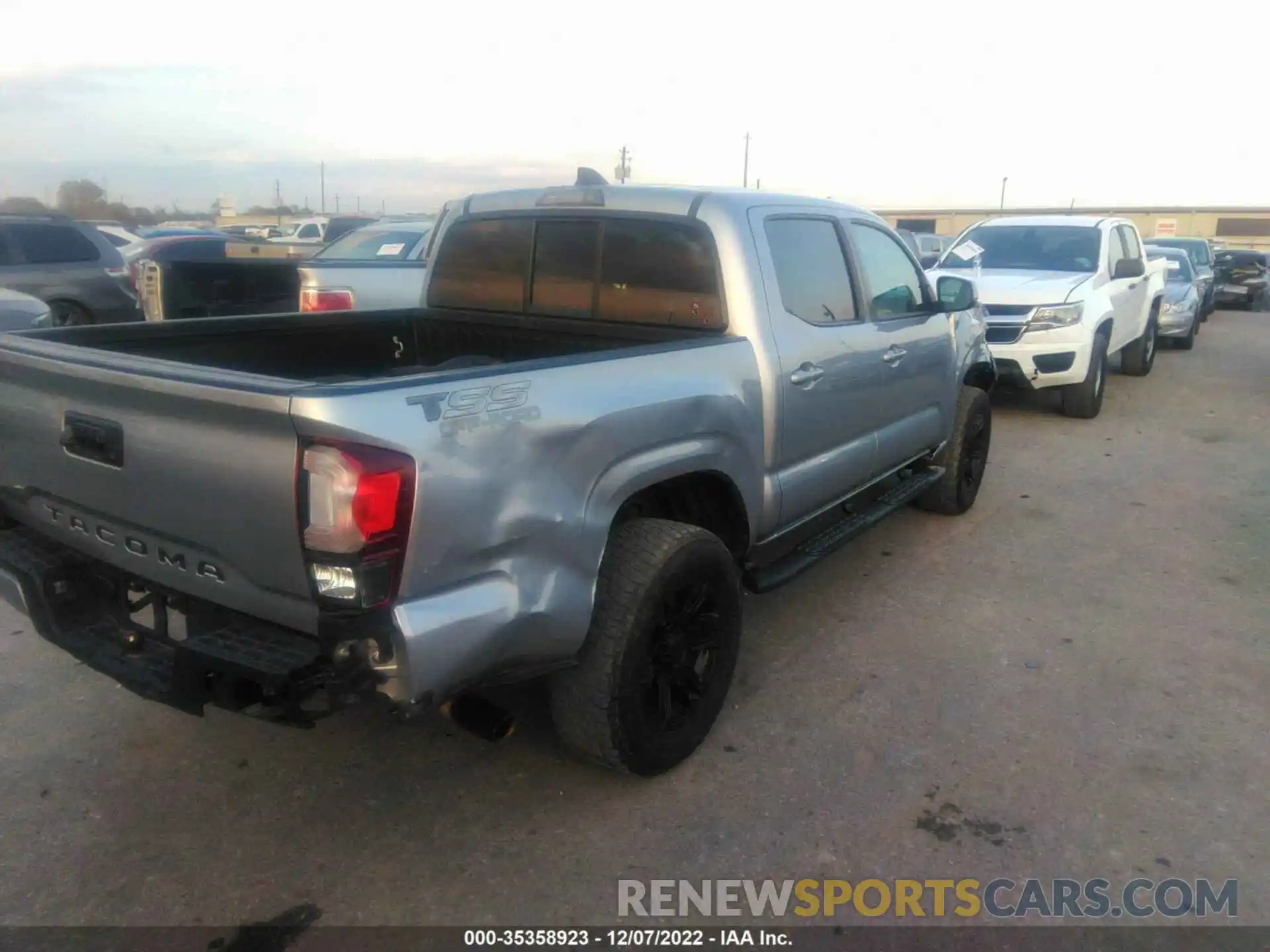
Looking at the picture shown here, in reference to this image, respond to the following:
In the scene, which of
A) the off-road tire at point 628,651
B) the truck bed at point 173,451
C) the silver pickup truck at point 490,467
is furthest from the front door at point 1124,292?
the off-road tire at point 628,651

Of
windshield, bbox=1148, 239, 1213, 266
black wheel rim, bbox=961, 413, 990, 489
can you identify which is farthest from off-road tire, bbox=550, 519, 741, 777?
windshield, bbox=1148, 239, 1213, 266

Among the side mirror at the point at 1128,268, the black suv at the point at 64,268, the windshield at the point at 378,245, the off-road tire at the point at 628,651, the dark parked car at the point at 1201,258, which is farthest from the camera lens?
the dark parked car at the point at 1201,258

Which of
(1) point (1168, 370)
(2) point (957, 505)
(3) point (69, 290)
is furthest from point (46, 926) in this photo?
(1) point (1168, 370)

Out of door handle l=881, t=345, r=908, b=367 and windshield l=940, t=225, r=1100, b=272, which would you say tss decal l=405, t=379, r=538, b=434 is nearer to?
door handle l=881, t=345, r=908, b=367

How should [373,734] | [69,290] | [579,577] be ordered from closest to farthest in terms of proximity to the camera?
[579,577] → [373,734] → [69,290]

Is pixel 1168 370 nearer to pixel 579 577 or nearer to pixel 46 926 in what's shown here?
pixel 579 577

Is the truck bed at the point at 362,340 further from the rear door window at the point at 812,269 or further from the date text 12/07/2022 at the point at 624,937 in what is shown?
the date text 12/07/2022 at the point at 624,937

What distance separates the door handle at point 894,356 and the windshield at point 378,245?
Answer: 247 inches

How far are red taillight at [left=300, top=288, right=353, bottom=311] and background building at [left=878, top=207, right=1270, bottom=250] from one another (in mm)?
53907

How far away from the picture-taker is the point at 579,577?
2.76 meters

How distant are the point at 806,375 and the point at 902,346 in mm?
1101

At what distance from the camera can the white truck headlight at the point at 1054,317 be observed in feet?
28.6

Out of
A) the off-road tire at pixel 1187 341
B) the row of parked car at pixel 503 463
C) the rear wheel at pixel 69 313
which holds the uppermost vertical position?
the row of parked car at pixel 503 463

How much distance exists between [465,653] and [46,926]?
135 centimetres
